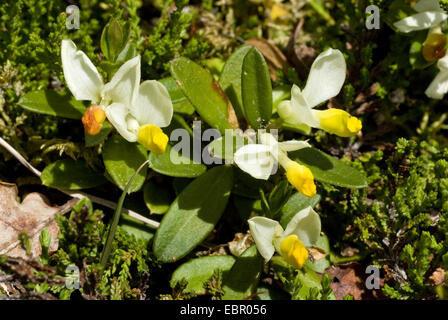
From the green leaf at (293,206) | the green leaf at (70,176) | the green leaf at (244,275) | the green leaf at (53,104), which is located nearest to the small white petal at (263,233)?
the green leaf at (244,275)

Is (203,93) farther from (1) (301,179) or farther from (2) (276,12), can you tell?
(2) (276,12)

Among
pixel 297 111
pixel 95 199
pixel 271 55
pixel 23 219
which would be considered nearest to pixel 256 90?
pixel 297 111

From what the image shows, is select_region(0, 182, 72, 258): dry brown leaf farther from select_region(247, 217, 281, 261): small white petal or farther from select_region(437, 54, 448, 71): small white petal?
select_region(437, 54, 448, 71): small white petal

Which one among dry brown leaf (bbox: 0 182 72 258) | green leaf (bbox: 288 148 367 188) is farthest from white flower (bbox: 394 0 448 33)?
dry brown leaf (bbox: 0 182 72 258)

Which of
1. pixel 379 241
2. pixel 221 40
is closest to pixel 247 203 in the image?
pixel 379 241

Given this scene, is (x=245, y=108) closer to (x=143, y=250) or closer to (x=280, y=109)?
(x=280, y=109)

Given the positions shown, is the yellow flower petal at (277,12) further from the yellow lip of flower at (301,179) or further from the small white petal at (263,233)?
the small white petal at (263,233)

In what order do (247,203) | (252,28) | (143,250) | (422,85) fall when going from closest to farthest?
1. (143,250)
2. (247,203)
3. (422,85)
4. (252,28)
